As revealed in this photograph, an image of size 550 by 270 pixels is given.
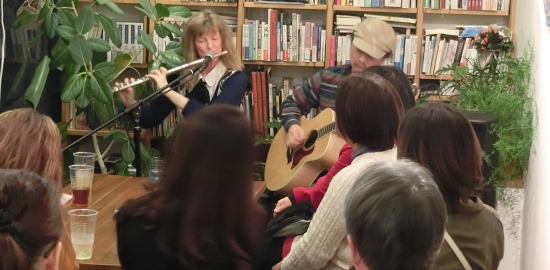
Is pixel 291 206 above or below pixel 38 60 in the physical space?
below

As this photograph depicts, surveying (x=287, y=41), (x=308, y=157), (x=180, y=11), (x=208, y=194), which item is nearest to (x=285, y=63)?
(x=287, y=41)

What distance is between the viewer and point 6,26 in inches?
178

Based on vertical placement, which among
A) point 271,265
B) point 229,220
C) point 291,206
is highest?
point 229,220

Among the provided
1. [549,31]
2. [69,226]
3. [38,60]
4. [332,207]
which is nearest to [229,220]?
[332,207]

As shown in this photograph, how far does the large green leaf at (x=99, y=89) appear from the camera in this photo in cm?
454

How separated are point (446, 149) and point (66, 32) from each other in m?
2.94

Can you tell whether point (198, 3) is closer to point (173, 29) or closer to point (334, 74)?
point (173, 29)

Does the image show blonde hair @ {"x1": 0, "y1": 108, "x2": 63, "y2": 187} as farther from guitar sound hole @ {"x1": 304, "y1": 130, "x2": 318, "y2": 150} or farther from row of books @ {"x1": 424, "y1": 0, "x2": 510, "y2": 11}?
row of books @ {"x1": 424, "y1": 0, "x2": 510, "y2": 11}

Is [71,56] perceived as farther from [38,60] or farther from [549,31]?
[549,31]

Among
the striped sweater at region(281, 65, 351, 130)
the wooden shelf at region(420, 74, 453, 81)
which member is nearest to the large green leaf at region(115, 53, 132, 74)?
the striped sweater at region(281, 65, 351, 130)

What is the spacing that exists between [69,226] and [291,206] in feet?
2.68

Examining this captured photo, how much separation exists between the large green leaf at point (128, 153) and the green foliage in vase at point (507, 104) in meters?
1.77

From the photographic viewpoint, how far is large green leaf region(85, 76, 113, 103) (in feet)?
14.9

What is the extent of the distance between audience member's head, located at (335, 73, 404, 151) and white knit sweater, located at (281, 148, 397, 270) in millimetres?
48
